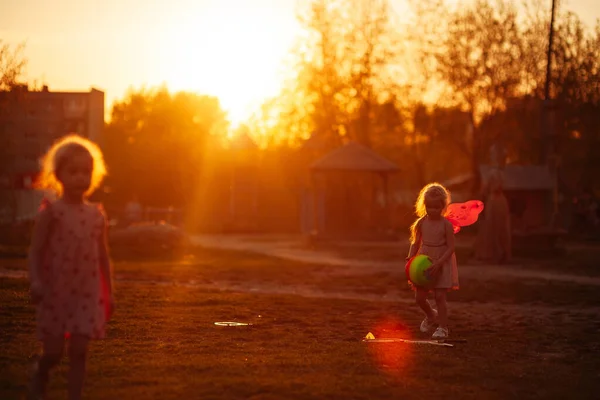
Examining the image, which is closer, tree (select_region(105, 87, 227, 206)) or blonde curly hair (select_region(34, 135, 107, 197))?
blonde curly hair (select_region(34, 135, 107, 197))

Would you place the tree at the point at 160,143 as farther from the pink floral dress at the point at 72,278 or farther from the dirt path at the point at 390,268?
the pink floral dress at the point at 72,278

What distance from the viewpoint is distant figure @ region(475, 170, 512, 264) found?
24766 mm

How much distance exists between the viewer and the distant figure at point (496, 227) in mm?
24766

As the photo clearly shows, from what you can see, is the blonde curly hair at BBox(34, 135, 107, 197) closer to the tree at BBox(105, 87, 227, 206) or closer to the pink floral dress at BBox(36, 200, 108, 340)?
the pink floral dress at BBox(36, 200, 108, 340)

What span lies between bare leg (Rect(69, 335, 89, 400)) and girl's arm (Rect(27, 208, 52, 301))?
39 cm

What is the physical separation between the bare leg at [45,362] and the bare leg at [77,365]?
8cm

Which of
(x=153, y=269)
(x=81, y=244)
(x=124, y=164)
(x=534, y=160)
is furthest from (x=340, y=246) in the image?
(x=124, y=164)

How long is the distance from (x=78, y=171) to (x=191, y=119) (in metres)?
81.2

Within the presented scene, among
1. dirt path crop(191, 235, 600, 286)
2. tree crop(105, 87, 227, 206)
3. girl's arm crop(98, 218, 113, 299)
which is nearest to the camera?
girl's arm crop(98, 218, 113, 299)

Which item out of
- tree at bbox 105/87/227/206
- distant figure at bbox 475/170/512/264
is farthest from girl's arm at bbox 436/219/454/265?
tree at bbox 105/87/227/206

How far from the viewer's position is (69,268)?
242 inches

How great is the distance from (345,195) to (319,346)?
1409 inches

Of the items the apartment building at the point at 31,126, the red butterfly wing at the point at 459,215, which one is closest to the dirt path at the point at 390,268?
the apartment building at the point at 31,126

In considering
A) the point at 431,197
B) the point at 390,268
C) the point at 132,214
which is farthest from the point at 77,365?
the point at 132,214
